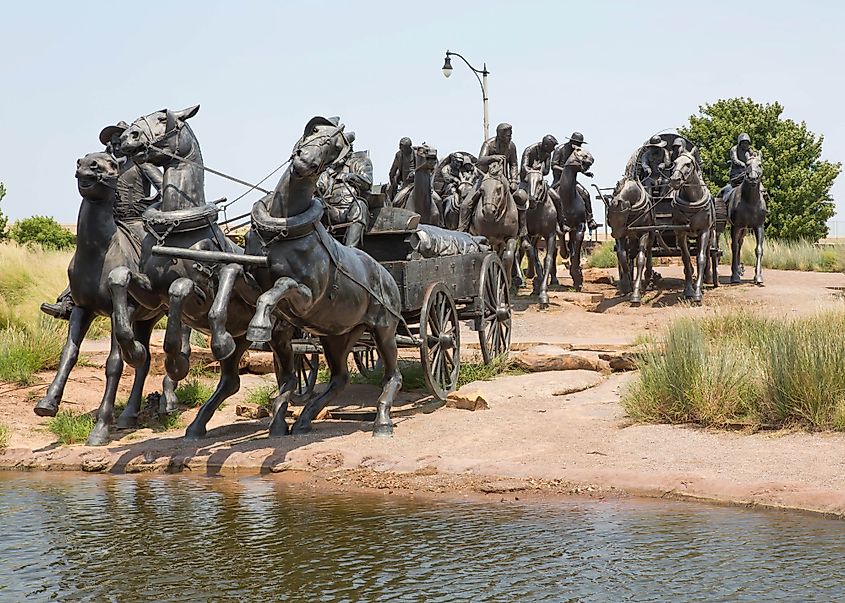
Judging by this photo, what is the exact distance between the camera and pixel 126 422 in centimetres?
1165

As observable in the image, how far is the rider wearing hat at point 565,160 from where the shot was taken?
2266 cm

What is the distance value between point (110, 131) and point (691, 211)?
12.2 meters

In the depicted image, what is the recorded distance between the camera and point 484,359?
1412 cm

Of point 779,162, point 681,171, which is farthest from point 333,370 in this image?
point 779,162

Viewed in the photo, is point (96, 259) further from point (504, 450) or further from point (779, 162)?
point (779, 162)

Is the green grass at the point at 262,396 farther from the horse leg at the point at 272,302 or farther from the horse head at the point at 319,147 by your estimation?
the horse head at the point at 319,147

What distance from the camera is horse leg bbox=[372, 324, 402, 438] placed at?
10629mm

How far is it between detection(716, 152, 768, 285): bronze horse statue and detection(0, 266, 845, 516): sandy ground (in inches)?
433

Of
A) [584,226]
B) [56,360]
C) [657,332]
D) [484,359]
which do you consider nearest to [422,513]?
[484,359]

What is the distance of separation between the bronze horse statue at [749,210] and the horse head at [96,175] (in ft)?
51.0

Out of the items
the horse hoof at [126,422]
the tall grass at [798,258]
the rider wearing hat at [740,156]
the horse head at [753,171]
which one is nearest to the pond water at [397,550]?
the horse hoof at [126,422]

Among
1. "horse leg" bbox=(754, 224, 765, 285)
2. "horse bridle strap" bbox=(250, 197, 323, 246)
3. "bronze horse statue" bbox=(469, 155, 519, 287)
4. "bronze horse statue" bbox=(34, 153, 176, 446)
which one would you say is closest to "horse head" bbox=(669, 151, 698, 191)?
"horse leg" bbox=(754, 224, 765, 285)

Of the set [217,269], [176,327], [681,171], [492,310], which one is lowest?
[492,310]

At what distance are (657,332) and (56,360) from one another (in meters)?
8.65
